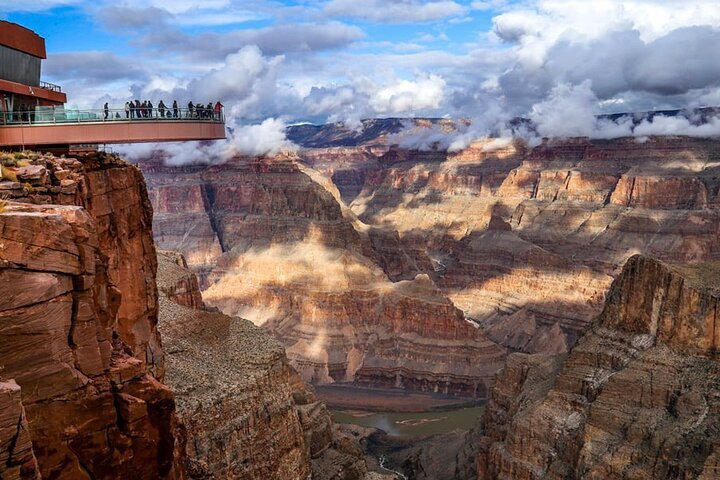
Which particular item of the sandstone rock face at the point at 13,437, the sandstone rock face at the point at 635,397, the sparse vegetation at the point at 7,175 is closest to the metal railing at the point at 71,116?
the sparse vegetation at the point at 7,175

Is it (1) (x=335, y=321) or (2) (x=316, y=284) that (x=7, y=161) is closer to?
(1) (x=335, y=321)

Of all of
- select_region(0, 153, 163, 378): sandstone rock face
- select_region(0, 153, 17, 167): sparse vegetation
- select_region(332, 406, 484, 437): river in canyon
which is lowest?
select_region(332, 406, 484, 437): river in canyon

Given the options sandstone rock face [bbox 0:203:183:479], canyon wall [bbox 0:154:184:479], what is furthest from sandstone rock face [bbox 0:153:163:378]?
sandstone rock face [bbox 0:203:183:479]

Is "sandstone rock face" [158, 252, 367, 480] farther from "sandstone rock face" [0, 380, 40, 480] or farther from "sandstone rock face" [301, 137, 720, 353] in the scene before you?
"sandstone rock face" [301, 137, 720, 353]

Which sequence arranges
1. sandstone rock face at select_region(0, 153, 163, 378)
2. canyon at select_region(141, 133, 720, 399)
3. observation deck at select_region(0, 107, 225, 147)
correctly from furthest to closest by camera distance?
canyon at select_region(141, 133, 720, 399) < observation deck at select_region(0, 107, 225, 147) < sandstone rock face at select_region(0, 153, 163, 378)

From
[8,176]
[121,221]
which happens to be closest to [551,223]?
[121,221]

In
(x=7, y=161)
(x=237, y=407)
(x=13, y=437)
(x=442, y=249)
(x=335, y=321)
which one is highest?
(x=7, y=161)
